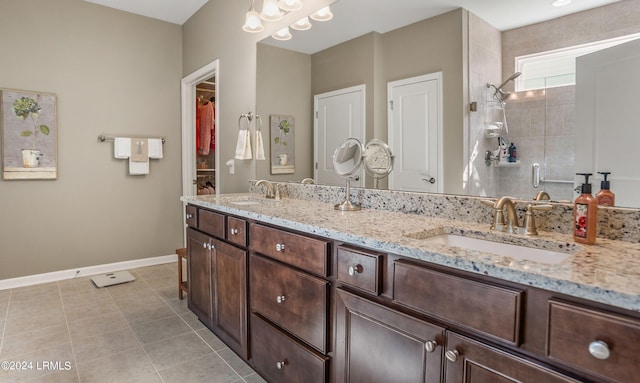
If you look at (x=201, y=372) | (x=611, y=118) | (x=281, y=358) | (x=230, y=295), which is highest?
(x=611, y=118)

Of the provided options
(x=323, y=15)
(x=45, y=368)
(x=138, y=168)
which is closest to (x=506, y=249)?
(x=323, y=15)

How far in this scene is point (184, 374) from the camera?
6.57ft

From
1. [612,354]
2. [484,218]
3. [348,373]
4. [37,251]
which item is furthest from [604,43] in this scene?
[37,251]

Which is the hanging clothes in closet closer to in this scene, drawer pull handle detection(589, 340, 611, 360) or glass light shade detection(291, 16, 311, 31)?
glass light shade detection(291, 16, 311, 31)

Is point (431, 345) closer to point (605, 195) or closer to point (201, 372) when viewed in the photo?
point (605, 195)

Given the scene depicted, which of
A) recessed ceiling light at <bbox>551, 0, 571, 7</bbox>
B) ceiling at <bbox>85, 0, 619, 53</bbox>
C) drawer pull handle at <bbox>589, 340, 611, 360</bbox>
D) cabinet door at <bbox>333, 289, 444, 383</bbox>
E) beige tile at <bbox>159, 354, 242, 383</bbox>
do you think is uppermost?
ceiling at <bbox>85, 0, 619, 53</bbox>

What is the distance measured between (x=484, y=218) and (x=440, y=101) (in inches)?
22.0

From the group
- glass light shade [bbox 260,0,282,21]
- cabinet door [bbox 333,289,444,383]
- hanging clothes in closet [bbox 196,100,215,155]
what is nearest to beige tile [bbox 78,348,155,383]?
cabinet door [bbox 333,289,444,383]

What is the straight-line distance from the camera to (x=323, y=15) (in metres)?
2.28

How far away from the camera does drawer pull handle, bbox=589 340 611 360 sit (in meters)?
0.73

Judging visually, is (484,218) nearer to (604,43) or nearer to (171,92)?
(604,43)

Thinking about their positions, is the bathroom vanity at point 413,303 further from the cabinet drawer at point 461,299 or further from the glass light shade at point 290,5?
the glass light shade at point 290,5

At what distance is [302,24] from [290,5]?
141 mm

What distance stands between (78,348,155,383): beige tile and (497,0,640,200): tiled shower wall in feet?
6.82
